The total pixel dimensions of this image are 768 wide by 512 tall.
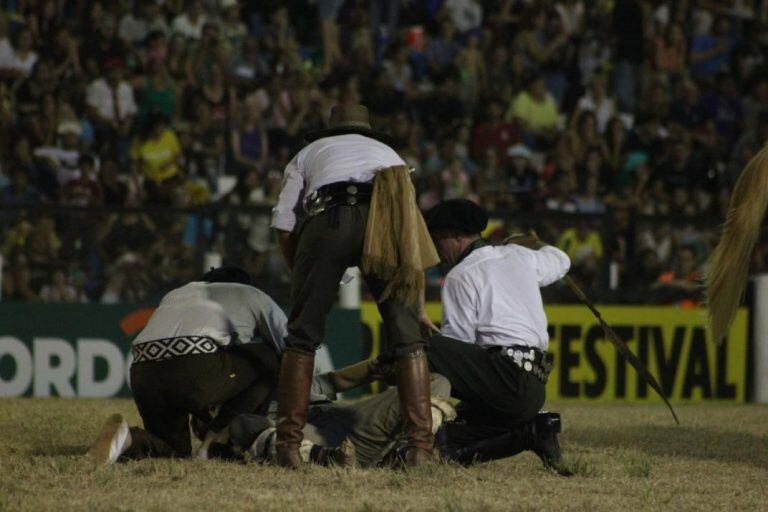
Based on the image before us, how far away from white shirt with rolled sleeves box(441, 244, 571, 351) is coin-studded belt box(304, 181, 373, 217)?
0.73m

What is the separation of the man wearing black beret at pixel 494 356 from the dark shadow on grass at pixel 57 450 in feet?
7.18

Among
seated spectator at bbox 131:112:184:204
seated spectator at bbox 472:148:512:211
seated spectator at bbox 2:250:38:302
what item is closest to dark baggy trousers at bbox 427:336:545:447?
seated spectator at bbox 2:250:38:302

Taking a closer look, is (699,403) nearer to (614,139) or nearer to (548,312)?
(548,312)

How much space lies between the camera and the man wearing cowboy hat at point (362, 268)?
6883 mm

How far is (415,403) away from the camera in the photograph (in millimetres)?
6914

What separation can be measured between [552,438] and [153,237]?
6.25m

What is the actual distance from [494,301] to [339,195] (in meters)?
1.02

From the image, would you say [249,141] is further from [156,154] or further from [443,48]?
[443,48]

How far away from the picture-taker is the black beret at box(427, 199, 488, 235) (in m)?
7.52

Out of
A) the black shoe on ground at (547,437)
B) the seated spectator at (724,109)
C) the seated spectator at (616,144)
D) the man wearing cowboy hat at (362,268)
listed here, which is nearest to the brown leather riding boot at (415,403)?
the man wearing cowboy hat at (362,268)

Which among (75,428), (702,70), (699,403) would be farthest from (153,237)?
(702,70)

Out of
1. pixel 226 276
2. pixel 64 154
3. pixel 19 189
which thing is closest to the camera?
pixel 226 276

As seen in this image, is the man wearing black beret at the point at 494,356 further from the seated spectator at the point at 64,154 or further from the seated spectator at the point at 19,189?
the seated spectator at the point at 64,154

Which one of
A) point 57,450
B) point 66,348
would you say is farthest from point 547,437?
point 66,348
